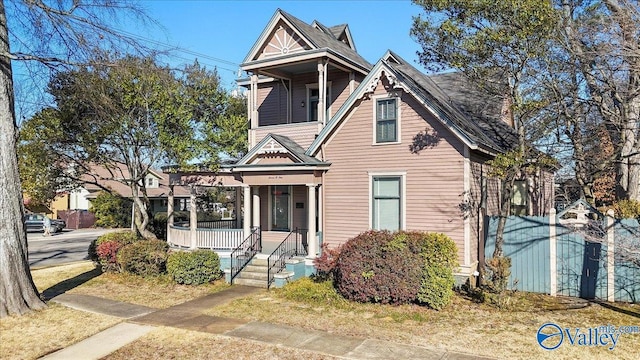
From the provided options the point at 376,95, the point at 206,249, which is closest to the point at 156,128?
the point at 206,249

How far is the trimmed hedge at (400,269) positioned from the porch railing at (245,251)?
4.73m

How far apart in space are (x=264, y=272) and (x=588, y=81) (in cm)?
1237

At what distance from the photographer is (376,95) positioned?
14.5 m

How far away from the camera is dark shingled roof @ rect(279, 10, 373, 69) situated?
656 inches

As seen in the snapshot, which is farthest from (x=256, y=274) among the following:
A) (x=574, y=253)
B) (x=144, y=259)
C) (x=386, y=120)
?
(x=574, y=253)

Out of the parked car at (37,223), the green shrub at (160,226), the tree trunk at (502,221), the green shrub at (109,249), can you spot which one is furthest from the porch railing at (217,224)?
the parked car at (37,223)

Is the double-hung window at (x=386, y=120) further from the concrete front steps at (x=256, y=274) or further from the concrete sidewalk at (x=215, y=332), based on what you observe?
the concrete sidewalk at (x=215, y=332)

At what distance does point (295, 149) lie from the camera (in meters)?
15.8

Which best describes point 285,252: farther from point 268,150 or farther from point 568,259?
point 568,259

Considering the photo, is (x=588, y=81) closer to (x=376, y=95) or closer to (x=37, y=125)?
(x=376, y=95)

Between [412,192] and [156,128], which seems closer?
[412,192]

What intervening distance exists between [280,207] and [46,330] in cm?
986

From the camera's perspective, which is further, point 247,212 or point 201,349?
point 247,212

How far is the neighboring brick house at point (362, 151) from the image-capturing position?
1335 centimetres
